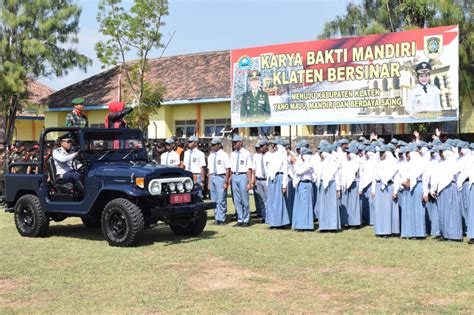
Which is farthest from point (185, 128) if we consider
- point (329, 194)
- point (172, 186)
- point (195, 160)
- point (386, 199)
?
point (172, 186)

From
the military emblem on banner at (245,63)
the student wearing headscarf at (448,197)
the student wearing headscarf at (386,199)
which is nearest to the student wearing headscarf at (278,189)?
the student wearing headscarf at (386,199)

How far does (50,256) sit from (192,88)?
2091 centimetres

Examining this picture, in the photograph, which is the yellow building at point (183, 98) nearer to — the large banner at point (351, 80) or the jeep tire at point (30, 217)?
the large banner at point (351, 80)

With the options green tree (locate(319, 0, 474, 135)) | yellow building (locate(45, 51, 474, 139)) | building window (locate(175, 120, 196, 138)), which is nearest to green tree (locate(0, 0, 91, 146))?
yellow building (locate(45, 51, 474, 139))

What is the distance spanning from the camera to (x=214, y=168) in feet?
46.2

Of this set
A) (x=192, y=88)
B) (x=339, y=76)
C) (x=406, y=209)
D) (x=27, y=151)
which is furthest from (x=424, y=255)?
(x=192, y=88)

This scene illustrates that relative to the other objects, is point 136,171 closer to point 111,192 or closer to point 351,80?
point 111,192

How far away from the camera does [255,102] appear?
850 inches

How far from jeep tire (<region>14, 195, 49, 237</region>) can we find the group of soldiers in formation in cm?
361

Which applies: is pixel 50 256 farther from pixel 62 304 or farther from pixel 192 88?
pixel 192 88

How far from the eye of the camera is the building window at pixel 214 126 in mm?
29656

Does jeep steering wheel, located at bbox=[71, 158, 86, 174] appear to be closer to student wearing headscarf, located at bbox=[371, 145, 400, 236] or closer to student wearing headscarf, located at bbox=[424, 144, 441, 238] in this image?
student wearing headscarf, located at bbox=[371, 145, 400, 236]

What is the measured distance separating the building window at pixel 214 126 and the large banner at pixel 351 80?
24.4ft

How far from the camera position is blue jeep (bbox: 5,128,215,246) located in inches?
427
